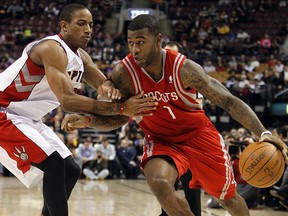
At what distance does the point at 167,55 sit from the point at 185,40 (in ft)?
58.7

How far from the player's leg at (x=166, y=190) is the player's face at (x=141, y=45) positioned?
29.7 inches

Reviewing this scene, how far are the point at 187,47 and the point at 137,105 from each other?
16.9 meters

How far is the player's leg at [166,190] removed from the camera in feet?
12.4

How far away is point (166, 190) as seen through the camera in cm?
380

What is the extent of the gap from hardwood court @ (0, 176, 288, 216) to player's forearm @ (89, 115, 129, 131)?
9.31 feet

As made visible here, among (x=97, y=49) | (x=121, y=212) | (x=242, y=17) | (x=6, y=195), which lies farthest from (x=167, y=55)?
(x=242, y=17)

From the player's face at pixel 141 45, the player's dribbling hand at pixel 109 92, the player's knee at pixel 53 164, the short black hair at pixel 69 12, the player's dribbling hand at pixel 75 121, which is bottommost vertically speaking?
the player's knee at pixel 53 164

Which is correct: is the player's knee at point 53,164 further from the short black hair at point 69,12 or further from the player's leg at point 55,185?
the short black hair at point 69,12

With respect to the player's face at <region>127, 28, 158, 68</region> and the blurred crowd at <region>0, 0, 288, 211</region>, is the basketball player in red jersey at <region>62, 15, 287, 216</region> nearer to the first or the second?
the player's face at <region>127, 28, 158, 68</region>

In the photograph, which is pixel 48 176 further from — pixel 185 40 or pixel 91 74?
pixel 185 40

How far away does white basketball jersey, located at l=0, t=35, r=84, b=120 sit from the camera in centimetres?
427

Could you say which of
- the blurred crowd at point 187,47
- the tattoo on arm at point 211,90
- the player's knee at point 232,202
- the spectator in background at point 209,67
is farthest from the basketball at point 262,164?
the spectator in background at point 209,67

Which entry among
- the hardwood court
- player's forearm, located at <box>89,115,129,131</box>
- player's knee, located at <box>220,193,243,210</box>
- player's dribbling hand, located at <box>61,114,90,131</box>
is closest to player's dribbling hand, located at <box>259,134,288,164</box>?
player's knee, located at <box>220,193,243,210</box>

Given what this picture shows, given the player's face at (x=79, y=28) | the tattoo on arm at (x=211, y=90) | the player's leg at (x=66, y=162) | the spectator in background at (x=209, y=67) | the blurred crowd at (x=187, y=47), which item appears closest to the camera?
the tattoo on arm at (x=211, y=90)
